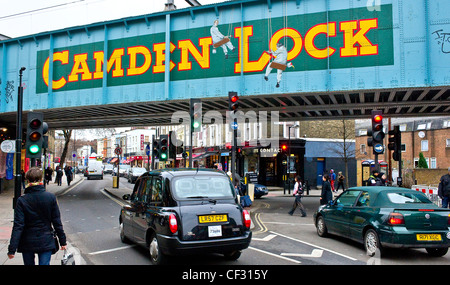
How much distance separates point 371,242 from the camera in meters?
7.79

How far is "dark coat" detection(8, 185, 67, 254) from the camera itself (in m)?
4.54

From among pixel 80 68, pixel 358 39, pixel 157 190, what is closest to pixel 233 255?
pixel 157 190

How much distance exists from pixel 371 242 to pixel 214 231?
3.60 m

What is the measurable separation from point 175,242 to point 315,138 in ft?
108

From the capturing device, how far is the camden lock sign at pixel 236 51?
14.9 metres

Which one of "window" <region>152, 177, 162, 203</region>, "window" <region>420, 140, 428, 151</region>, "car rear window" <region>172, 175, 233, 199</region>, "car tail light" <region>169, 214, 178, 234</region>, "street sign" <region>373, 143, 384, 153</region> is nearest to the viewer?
"car tail light" <region>169, 214, 178, 234</region>

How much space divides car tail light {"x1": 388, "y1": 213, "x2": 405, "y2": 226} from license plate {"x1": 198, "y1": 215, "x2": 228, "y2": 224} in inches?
132

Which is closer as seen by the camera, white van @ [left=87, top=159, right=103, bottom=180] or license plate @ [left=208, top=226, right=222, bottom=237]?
license plate @ [left=208, top=226, right=222, bottom=237]

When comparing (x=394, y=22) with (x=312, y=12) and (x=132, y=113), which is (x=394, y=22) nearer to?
(x=312, y=12)

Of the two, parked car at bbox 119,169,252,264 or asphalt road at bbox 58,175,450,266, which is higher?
parked car at bbox 119,169,252,264

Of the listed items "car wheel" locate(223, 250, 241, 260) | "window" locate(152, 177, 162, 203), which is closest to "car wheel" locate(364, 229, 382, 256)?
"car wheel" locate(223, 250, 241, 260)

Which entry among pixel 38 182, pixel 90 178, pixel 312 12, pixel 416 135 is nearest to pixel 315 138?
pixel 416 135

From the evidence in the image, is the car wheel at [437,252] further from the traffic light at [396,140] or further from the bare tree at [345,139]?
the bare tree at [345,139]

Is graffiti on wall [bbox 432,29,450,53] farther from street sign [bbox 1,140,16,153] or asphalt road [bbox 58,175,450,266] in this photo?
street sign [bbox 1,140,16,153]
